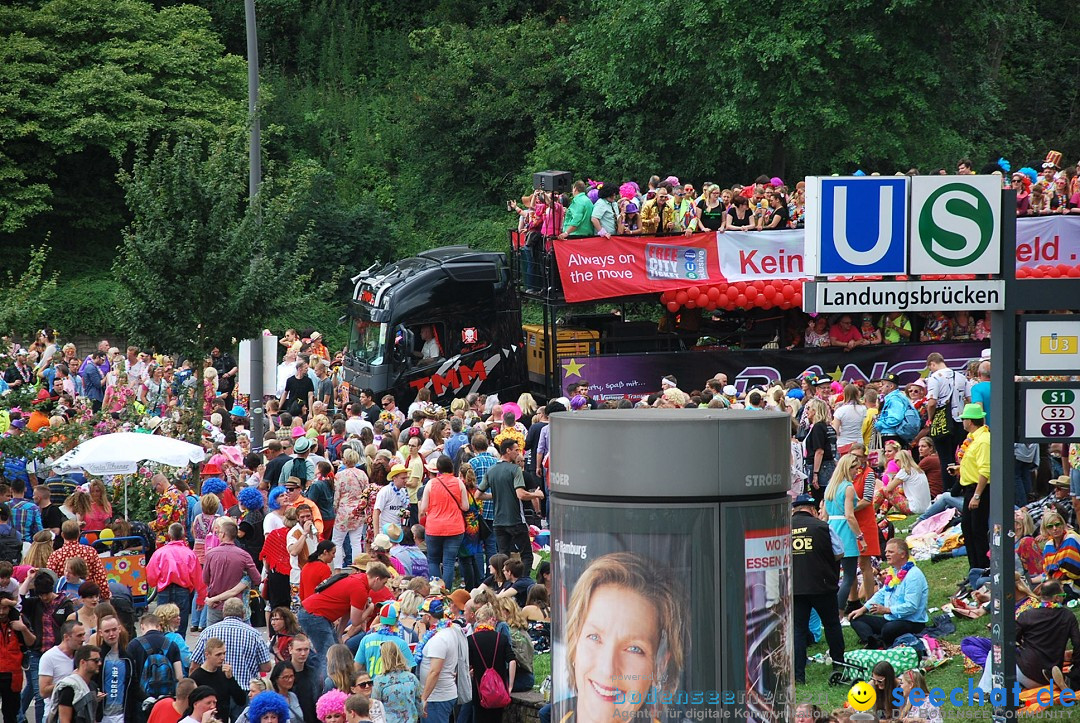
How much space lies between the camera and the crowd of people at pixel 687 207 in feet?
77.8

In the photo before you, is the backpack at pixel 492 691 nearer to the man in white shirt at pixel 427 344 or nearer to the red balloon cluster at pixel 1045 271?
the man in white shirt at pixel 427 344

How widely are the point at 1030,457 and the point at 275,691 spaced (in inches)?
338

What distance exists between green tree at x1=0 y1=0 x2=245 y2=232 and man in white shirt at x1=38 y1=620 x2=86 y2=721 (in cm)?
2781

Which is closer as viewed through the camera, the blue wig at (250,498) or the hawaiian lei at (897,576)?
the hawaiian lei at (897,576)

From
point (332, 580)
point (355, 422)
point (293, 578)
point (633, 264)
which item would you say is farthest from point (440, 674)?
point (633, 264)

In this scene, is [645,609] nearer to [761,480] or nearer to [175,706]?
[761,480]

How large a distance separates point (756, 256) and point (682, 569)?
A: 18.3m

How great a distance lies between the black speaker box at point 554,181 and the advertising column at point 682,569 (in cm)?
1708

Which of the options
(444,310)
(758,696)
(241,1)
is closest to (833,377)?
(444,310)

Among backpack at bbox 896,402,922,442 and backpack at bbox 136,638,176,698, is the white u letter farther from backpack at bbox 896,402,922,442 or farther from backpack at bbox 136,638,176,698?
backpack at bbox 896,402,922,442

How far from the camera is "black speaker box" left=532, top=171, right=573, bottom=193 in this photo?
23203mm

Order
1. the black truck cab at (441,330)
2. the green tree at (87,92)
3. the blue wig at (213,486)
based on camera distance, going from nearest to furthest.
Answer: the blue wig at (213,486) < the black truck cab at (441,330) < the green tree at (87,92)
